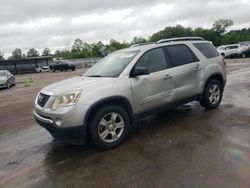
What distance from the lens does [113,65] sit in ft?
19.2

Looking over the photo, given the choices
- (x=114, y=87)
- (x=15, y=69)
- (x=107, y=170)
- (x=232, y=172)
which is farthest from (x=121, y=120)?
(x=15, y=69)

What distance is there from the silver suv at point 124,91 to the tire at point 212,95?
0.02 m

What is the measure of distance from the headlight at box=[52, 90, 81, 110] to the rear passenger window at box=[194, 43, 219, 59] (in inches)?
138

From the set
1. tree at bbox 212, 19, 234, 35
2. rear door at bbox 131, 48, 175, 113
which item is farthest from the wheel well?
tree at bbox 212, 19, 234, 35

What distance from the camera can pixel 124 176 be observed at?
3.93 metres

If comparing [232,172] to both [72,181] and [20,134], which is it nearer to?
[72,181]

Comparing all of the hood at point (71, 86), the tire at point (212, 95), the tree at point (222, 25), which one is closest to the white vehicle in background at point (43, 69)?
the tire at point (212, 95)

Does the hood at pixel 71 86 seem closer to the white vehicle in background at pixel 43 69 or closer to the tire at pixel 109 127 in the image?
the tire at pixel 109 127

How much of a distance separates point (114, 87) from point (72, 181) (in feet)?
5.85

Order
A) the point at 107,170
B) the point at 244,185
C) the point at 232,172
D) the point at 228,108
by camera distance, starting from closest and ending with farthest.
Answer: the point at 244,185
the point at 232,172
the point at 107,170
the point at 228,108

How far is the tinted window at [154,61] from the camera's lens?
5.62m

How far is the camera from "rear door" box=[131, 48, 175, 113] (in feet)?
17.5

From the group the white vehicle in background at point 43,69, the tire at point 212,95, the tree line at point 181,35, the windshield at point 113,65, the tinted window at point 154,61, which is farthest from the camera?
the tree line at point 181,35

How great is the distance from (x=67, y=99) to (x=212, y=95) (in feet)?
12.8
